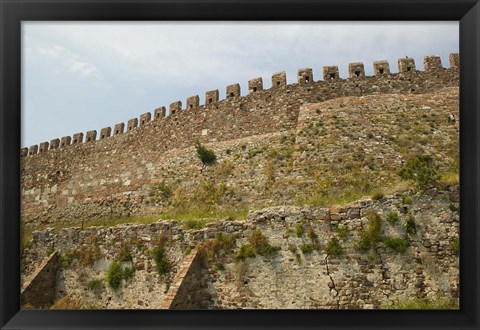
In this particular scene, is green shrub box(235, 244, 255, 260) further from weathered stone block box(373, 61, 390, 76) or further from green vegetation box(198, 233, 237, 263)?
weathered stone block box(373, 61, 390, 76)

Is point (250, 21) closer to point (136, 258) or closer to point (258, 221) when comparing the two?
point (258, 221)

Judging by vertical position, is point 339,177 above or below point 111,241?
above

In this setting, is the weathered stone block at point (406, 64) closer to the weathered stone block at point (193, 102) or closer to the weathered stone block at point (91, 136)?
the weathered stone block at point (193, 102)

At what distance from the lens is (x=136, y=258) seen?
41.1ft

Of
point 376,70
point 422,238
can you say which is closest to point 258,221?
point 422,238

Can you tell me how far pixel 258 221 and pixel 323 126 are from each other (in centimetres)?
1070

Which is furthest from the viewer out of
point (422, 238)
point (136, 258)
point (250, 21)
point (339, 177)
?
point (339, 177)

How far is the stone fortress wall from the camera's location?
21500 mm

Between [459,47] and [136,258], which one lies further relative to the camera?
[136,258]

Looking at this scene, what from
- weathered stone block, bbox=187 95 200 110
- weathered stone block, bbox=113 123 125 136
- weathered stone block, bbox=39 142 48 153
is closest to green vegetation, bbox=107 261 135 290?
weathered stone block, bbox=187 95 200 110

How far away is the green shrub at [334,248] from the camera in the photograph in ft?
31.0

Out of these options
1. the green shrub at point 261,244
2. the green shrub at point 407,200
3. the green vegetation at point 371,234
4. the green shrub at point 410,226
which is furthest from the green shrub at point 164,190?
the green shrub at point 410,226

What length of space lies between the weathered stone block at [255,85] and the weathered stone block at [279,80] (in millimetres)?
871

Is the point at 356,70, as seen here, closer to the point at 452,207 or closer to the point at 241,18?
Result: the point at 452,207
